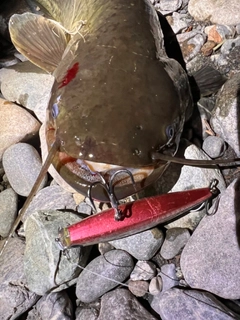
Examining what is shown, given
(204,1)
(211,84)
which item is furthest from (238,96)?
(204,1)

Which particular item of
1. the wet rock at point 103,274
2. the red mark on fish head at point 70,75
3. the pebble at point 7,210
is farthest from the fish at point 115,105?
the pebble at point 7,210

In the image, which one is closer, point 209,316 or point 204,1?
point 209,316

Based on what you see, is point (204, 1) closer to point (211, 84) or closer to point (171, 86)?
point (211, 84)

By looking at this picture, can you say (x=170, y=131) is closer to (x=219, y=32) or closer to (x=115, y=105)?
(x=115, y=105)

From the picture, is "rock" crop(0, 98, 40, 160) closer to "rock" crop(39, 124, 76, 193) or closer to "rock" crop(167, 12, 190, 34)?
"rock" crop(39, 124, 76, 193)

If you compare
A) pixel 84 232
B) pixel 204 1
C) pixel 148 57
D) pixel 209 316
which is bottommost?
pixel 209 316

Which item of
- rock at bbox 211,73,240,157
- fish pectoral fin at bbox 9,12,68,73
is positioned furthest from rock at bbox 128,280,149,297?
fish pectoral fin at bbox 9,12,68,73
